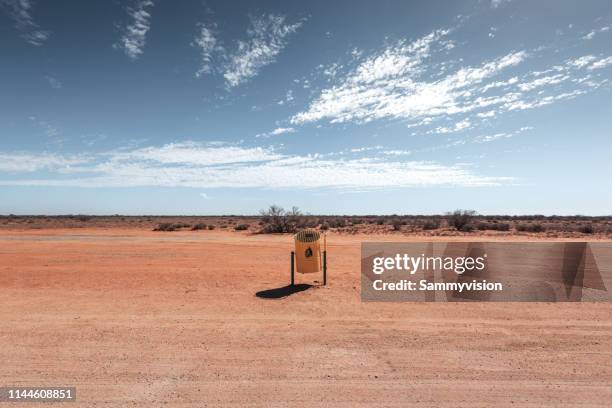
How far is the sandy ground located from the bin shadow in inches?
12.0

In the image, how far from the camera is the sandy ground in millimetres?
4504

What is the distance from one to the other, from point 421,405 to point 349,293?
Answer: 5.41 m

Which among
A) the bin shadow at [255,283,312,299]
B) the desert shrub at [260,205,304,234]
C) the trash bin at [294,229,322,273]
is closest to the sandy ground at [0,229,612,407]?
the bin shadow at [255,283,312,299]

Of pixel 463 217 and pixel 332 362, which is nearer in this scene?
pixel 332 362

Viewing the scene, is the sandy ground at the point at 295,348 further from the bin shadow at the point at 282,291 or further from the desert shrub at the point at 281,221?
the desert shrub at the point at 281,221

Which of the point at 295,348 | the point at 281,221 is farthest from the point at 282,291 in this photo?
the point at 281,221

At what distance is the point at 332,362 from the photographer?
212 inches

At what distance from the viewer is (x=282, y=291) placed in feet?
32.6

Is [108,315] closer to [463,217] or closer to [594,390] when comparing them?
[594,390]

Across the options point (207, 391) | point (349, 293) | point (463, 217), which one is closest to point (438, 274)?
point (349, 293)

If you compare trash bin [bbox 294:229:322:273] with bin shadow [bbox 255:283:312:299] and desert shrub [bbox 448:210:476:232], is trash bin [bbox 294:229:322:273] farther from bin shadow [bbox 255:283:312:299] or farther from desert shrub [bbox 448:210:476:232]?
desert shrub [bbox 448:210:476:232]

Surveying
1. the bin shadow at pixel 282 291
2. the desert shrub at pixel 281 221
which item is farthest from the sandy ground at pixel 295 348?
the desert shrub at pixel 281 221

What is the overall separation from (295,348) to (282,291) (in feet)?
13.3

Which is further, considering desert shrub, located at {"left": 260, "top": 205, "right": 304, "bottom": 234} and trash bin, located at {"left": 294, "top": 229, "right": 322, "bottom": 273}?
desert shrub, located at {"left": 260, "top": 205, "right": 304, "bottom": 234}
